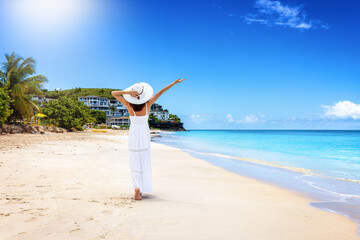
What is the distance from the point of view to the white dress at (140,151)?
4133 millimetres

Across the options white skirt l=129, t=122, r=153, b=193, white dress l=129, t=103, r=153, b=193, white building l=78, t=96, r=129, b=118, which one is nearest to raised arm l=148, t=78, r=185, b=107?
white dress l=129, t=103, r=153, b=193

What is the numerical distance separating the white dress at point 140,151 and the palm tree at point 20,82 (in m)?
25.9

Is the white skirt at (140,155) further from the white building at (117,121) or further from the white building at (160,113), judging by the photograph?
the white building at (160,113)

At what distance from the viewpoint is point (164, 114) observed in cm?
15688

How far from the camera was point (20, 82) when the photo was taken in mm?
25469

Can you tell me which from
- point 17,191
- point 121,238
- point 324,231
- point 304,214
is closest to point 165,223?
point 121,238

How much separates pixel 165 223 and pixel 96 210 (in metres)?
1.11

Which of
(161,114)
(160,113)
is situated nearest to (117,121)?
Result: (160,113)

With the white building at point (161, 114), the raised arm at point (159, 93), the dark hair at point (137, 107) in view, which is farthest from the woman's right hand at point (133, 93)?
the white building at point (161, 114)

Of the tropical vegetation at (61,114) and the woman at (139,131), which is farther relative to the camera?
the tropical vegetation at (61,114)

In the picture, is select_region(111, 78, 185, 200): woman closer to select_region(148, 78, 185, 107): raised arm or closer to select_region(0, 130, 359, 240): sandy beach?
select_region(148, 78, 185, 107): raised arm

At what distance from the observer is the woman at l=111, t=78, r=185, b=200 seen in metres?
4.05

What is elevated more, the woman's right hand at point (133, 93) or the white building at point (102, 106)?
the white building at point (102, 106)

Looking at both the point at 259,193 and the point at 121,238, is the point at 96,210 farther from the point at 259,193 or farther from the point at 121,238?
the point at 259,193
